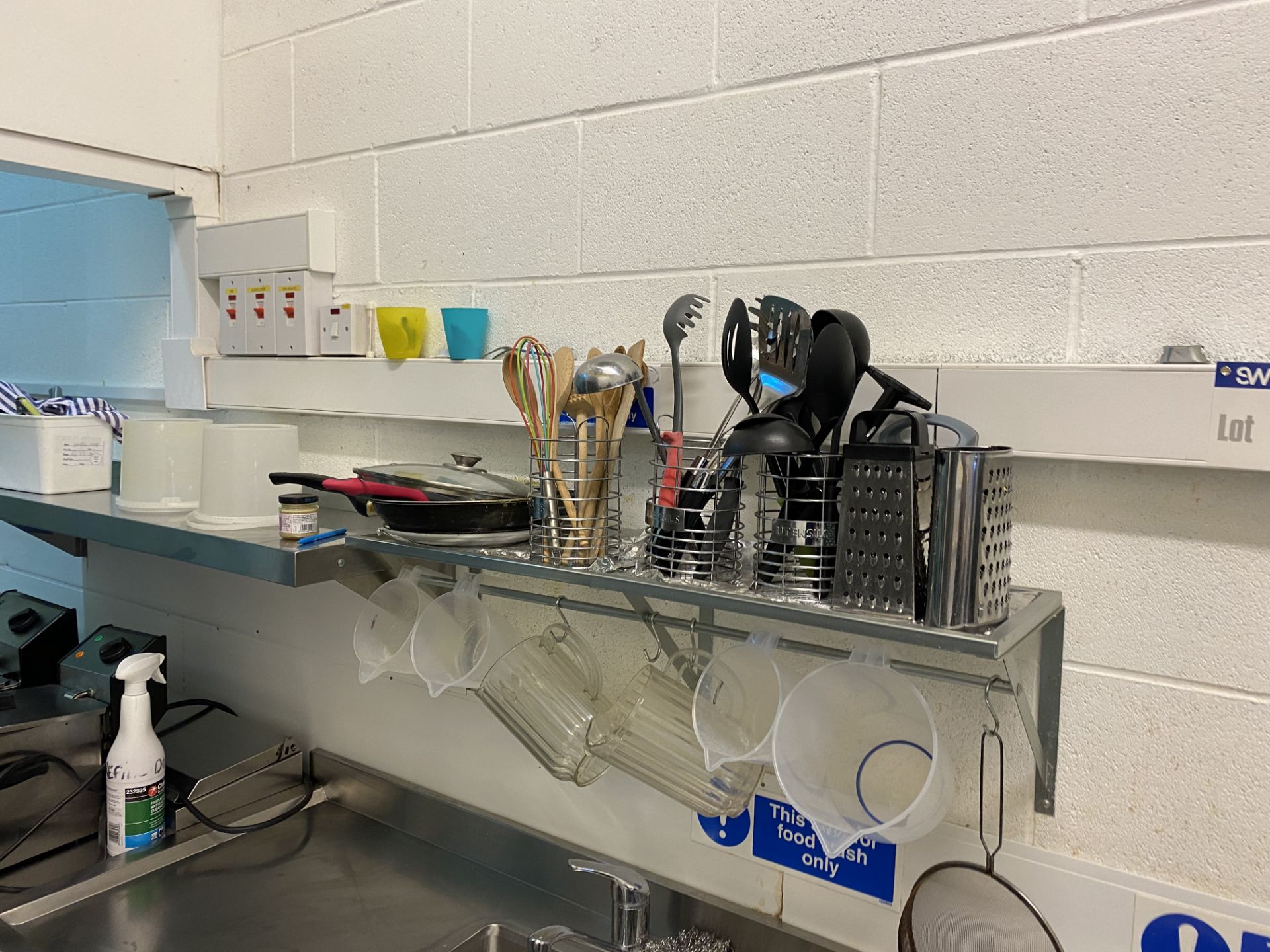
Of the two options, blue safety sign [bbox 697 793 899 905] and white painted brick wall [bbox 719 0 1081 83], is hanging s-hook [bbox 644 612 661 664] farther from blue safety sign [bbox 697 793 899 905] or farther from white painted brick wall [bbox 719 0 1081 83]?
white painted brick wall [bbox 719 0 1081 83]

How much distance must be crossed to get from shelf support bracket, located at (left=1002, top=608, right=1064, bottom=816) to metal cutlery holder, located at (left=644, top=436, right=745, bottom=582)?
0.31 metres

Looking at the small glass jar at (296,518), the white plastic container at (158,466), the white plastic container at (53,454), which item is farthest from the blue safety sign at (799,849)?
the white plastic container at (53,454)

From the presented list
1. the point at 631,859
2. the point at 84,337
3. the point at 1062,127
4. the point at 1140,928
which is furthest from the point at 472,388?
the point at 84,337

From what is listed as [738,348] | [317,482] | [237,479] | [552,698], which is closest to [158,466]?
[237,479]

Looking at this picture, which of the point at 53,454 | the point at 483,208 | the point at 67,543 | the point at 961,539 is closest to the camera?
the point at 961,539

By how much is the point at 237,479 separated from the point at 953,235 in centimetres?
99

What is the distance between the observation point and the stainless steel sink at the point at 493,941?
119 cm

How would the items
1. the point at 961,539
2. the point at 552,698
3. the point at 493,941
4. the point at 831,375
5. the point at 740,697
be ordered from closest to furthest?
→ the point at 961,539
the point at 831,375
the point at 740,697
the point at 552,698
the point at 493,941

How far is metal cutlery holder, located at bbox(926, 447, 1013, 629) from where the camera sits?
73cm

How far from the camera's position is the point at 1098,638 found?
916 millimetres

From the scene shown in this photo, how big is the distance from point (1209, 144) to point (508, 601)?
1.01m

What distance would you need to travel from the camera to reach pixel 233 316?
64.9 inches

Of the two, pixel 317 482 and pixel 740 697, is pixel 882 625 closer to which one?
pixel 740 697

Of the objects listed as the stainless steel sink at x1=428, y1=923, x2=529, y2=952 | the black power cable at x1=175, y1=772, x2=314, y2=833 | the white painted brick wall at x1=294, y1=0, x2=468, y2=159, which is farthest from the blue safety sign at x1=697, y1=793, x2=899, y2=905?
the white painted brick wall at x1=294, y1=0, x2=468, y2=159
